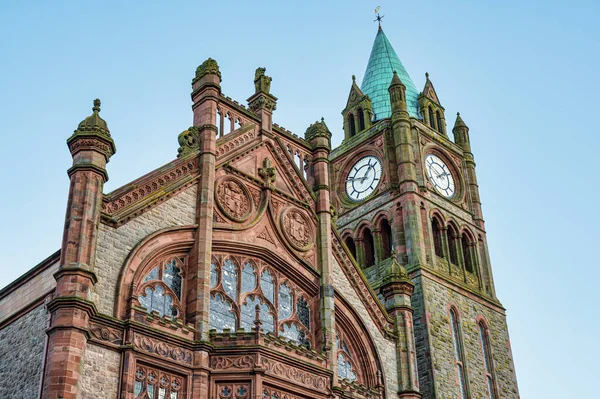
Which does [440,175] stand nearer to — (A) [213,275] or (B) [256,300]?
(B) [256,300]

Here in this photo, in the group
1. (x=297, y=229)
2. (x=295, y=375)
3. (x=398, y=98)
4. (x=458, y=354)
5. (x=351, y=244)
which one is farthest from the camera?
(x=398, y=98)

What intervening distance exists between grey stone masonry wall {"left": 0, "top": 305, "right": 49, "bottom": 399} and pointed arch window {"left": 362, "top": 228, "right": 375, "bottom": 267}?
76.0ft

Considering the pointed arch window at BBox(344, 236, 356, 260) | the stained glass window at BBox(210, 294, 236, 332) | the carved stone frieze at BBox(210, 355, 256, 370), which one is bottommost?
the carved stone frieze at BBox(210, 355, 256, 370)

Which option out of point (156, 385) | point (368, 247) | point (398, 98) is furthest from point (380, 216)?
point (156, 385)

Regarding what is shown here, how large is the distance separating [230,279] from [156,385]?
18.4ft

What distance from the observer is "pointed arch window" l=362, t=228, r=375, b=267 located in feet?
150

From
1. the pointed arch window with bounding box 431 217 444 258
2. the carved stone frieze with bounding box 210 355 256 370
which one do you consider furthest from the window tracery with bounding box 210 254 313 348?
the pointed arch window with bounding box 431 217 444 258

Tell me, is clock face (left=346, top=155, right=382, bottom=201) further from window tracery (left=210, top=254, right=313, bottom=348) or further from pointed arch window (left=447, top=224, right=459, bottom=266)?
window tracery (left=210, top=254, right=313, bottom=348)

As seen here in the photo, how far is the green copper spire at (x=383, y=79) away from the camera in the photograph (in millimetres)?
50094

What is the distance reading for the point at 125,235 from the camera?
1024 inches

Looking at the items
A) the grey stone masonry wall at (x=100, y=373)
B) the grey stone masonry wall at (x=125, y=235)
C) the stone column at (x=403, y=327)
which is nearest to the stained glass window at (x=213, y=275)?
the grey stone masonry wall at (x=125, y=235)

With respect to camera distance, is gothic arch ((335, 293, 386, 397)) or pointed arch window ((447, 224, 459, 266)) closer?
gothic arch ((335, 293, 386, 397))

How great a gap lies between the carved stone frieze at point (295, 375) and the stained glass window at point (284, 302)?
2.83 metres

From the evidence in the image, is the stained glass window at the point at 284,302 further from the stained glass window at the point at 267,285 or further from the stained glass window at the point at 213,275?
the stained glass window at the point at 213,275
